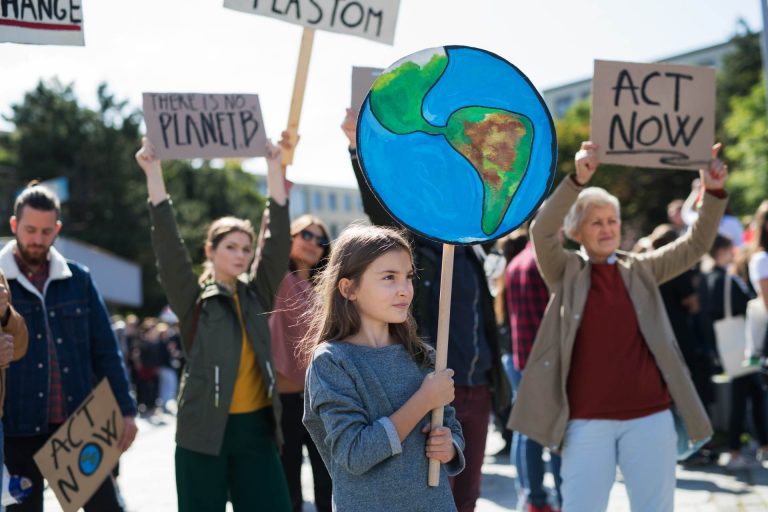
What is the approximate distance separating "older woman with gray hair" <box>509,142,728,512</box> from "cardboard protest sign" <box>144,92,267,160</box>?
182 centimetres

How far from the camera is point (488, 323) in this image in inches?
190

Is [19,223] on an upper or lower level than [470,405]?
upper

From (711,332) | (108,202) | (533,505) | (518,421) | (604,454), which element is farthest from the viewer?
(108,202)

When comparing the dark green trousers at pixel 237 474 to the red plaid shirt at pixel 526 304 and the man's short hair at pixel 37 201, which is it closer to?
the man's short hair at pixel 37 201

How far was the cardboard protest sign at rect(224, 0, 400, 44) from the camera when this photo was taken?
530 centimetres

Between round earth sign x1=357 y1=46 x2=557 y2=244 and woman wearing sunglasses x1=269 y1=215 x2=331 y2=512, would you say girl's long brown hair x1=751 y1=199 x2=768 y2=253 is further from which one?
round earth sign x1=357 y1=46 x2=557 y2=244

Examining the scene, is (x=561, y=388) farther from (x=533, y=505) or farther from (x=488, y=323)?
(x=533, y=505)

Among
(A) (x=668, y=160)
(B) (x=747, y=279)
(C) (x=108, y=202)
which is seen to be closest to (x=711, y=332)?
(B) (x=747, y=279)

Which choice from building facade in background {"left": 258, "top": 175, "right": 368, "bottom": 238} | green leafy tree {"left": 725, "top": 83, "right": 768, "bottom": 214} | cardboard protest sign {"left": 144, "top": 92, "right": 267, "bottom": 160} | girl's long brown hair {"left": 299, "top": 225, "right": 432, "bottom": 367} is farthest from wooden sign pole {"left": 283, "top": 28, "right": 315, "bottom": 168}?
building facade in background {"left": 258, "top": 175, "right": 368, "bottom": 238}

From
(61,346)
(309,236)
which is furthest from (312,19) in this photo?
(61,346)

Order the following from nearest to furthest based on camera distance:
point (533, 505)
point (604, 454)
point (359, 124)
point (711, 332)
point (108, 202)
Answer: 1. point (359, 124)
2. point (604, 454)
3. point (533, 505)
4. point (711, 332)
5. point (108, 202)

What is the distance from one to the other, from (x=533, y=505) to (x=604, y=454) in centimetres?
170

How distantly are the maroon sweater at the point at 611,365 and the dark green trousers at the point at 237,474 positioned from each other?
1.49 m

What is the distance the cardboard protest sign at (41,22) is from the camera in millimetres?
4621
